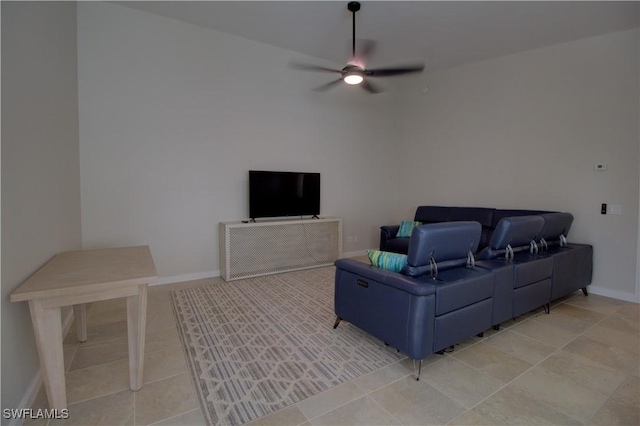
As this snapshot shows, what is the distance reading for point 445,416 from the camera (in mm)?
1709

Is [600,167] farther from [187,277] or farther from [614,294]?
[187,277]

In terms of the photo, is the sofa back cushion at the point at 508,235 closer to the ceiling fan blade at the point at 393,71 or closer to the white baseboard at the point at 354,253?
the ceiling fan blade at the point at 393,71

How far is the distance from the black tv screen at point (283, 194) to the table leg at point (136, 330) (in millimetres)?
2569

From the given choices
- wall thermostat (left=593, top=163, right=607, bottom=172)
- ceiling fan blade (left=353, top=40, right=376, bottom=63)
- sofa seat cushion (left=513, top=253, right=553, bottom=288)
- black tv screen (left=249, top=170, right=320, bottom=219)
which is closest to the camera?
sofa seat cushion (left=513, top=253, right=553, bottom=288)

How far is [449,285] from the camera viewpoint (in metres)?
2.09

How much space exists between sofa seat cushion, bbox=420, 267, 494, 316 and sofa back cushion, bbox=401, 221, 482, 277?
0.28ft

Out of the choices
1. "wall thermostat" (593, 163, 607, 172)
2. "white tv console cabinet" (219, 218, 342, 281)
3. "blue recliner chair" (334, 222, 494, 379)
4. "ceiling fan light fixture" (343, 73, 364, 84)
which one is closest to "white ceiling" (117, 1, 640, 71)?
"ceiling fan light fixture" (343, 73, 364, 84)

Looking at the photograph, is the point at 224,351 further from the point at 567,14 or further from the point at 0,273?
the point at 567,14

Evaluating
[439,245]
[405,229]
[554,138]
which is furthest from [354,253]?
[439,245]

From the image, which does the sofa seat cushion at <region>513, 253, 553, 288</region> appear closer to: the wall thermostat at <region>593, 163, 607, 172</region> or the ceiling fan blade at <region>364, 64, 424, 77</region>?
the wall thermostat at <region>593, 163, 607, 172</region>

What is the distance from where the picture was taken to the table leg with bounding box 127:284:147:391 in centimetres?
183

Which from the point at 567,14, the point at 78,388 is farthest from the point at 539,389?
the point at 567,14

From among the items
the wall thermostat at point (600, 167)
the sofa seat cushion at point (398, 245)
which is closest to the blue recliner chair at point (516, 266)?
the wall thermostat at point (600, 167)

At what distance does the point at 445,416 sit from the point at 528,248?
A: 7.10 feet
